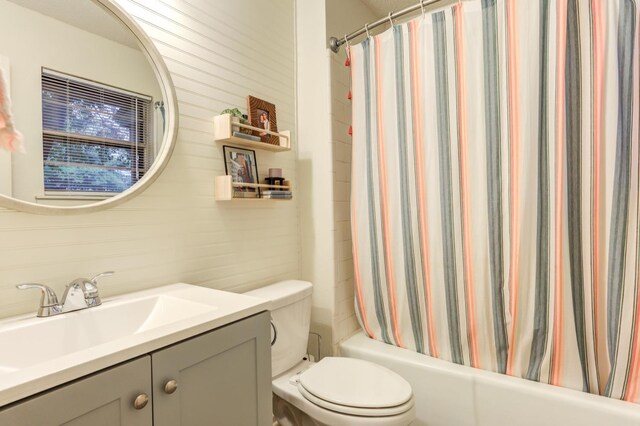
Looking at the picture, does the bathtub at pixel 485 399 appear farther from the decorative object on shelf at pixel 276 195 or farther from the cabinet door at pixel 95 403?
the cabinet door at pixel 95 403

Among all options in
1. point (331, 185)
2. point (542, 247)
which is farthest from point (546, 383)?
point (331, 185)

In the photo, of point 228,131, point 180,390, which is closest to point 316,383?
point 180,390

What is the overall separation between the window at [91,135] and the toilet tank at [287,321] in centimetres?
74

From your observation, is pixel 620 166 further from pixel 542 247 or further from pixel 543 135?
pixel 542 247

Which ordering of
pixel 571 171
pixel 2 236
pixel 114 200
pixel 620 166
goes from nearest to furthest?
pixel 2 236 < pixel 114 200 < pixel 620 166 < pixel 571 171

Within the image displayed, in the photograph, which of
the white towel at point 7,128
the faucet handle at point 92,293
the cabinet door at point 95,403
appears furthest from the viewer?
the faucet handle at point 92,293

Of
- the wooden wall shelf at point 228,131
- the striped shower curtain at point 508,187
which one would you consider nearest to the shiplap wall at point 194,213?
the wooden wall shelf at point 228,131

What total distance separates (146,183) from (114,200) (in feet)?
0.41

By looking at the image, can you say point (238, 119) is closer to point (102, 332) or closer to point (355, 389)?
point (102, 332)

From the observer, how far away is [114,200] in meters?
1.16

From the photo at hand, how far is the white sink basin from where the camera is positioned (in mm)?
633

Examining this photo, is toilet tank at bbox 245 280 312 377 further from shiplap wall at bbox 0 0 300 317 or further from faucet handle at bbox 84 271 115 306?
faucet handle at bbox 84 271 115 306

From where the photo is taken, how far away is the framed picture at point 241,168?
1.56 metres

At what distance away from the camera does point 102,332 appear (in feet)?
3.34
